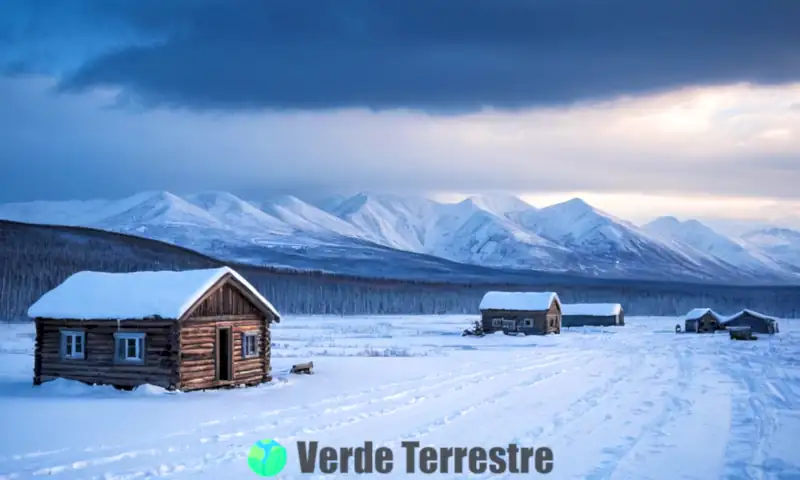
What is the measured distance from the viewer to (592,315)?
117 m

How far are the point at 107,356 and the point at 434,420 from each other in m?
14.9

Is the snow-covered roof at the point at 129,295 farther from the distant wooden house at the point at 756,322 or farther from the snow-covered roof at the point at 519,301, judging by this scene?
the distant wooden house at the point at 756,322

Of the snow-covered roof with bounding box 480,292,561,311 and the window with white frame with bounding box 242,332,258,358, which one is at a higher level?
the snow-covered roof with bounding box 480,292,561,311

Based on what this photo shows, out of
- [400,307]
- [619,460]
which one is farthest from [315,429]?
[400,307]

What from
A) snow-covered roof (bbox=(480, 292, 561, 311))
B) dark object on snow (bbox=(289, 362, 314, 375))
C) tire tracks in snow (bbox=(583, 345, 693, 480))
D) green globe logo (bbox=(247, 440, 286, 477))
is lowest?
tire tracks in snow (bbox=(583, 345, 693, 480))

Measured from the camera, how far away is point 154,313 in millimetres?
29562

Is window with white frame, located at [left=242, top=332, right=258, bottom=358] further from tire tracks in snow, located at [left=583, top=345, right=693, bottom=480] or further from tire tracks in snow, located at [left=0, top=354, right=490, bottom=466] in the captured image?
tire tracks in snow, located at [left=583, top=345, right=693, bottom=480]

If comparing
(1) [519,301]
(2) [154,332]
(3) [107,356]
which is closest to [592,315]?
(1) [519,301]

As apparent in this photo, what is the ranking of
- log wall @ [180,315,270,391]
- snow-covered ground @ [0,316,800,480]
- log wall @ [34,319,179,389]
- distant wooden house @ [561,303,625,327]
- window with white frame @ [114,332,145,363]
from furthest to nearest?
1. distant wooden house @ [561,303,625,327]
2. window with white frame @ [114,332,145,363]
3. log wall @ [180,315,270,391]
4. log wall @ [34,319,179,389]
5. snow-covered ground @ [0,316,800,480]

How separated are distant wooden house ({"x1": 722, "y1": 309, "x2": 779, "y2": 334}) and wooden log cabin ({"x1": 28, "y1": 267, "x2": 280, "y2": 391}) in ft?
240

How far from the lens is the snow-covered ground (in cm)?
1683

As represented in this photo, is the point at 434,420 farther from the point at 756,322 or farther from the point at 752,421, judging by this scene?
the point at 756,322

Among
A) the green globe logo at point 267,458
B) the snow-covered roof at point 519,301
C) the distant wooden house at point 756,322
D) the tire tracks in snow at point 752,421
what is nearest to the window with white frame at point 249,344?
the green globe logo at point 267,458

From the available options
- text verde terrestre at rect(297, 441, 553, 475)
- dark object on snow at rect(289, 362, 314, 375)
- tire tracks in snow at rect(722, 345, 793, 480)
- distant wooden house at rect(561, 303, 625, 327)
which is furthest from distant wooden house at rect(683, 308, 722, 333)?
text verde terrestre at rect(297, 441, 553, 475)
